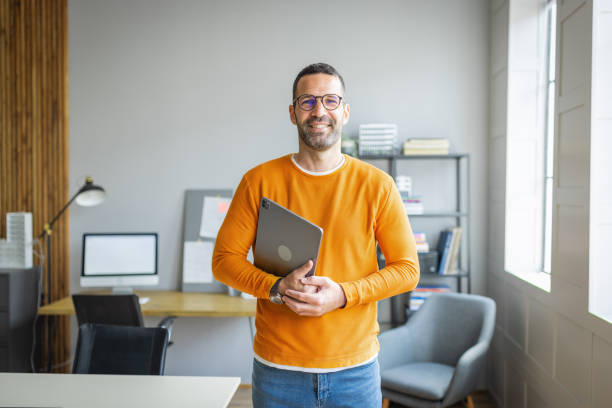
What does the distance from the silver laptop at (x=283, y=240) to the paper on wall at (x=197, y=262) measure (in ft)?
7.00

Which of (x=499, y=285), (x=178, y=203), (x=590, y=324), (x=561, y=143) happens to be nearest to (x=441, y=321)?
(x=499, y=285)

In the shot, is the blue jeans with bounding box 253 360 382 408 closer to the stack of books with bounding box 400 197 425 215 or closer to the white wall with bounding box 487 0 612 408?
the white wall with bounding box 487 0 612 408

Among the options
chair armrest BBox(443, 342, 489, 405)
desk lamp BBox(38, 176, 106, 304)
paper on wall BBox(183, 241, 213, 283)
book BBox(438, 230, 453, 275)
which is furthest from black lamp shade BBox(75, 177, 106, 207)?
chair armrest BBox(443, 342, 489, 405)

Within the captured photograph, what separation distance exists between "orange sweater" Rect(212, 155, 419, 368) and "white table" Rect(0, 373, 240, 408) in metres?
0.28

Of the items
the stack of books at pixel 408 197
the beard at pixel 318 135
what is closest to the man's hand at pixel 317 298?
the beard at pixel 318 135

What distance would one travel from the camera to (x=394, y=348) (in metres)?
2.92

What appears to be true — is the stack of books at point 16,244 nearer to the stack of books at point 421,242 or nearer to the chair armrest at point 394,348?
the chair armrest at point 394,348

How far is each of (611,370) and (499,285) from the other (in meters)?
1.43

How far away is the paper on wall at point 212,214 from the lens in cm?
358

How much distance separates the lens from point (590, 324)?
1.98 m

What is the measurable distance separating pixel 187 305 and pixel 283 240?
1984mm

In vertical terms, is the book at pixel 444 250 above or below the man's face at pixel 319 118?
below

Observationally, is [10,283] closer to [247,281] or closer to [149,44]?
[149,44]

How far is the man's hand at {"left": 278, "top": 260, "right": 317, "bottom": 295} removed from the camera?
135cm
